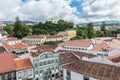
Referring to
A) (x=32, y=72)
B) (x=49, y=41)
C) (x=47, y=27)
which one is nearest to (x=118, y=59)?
(x=32, y=72)

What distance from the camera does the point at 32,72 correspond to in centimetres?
3262

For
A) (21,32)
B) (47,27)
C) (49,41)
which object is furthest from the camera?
(47,27)

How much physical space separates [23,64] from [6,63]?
9.96ft

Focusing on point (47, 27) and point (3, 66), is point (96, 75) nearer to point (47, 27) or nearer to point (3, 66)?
point (3, 66)

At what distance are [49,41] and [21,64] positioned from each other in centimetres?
6039

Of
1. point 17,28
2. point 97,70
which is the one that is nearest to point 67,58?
point 97,70

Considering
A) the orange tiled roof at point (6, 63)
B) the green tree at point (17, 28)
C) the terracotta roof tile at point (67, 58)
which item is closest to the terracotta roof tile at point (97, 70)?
the orange tiled roof at point (6, 63)

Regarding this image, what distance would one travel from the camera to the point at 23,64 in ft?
106

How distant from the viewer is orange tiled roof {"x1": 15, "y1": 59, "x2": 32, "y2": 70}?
31.6 meters

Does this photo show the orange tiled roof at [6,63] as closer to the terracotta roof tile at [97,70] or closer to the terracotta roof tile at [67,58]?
the terracotta roof tile at [67,58]

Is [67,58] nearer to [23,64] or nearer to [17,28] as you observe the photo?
[23,64]

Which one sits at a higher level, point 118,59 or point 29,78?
point 118,59

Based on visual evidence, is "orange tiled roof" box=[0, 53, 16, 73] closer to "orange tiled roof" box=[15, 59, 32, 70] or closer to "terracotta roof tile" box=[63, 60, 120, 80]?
"orange tiled roof" box=[15, 59, 32, 70]

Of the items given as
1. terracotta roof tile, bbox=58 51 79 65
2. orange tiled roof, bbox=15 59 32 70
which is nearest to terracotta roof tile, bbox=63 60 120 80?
orange tiled roof, bbox=15 59 32 70
